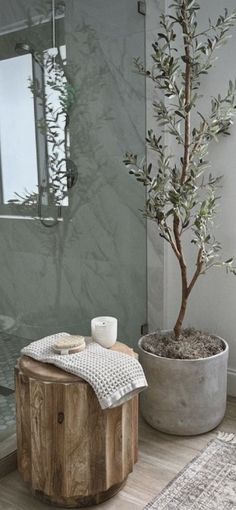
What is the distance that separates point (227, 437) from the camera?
2.12m

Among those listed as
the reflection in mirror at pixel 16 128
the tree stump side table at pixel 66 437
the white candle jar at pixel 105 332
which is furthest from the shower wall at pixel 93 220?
the tree stump side table at pixel 66 437

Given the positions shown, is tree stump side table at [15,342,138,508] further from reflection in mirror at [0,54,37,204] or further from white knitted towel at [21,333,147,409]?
reflection in mirror at [0,54,37,204]

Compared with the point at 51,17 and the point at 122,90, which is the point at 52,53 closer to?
the point at 51,17

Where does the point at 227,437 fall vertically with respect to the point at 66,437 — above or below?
below

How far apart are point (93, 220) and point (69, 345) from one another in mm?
821

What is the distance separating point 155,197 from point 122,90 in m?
0.69

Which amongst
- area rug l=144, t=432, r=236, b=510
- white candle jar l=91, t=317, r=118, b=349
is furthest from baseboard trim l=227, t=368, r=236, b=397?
white candle jar l=91, t=317, r=118, b=349

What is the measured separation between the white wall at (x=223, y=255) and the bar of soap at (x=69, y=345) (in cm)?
101

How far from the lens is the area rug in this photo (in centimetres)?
168

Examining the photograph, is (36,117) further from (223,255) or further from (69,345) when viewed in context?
(223,255)

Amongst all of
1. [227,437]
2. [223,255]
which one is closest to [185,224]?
[223,255]

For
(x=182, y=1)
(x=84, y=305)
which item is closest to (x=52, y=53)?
(x=182, y=1)

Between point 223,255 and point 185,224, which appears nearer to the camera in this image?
point 185,224

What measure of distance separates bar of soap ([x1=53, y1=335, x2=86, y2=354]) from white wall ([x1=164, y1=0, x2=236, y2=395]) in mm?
1013
